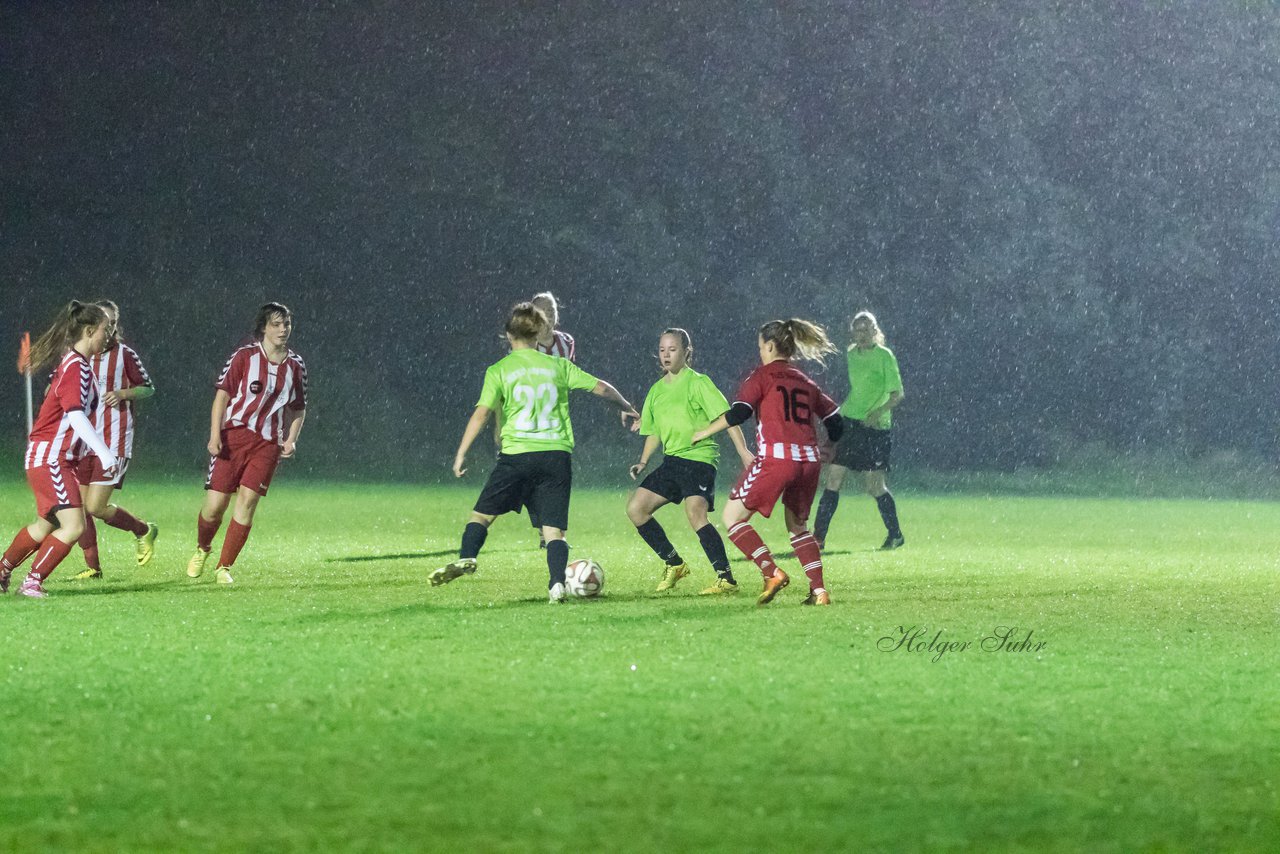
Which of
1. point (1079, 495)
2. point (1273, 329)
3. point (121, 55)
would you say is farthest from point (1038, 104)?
point (121, 55)

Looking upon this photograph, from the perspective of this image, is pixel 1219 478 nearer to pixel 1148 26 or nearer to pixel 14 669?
pixel 1148 26

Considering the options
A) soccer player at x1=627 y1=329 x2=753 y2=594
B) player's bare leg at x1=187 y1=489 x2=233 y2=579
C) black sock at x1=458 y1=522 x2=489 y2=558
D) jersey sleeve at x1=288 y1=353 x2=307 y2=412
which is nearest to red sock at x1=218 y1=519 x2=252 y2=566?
player's bare leg at x1=187 y1=489 x2=233 y2=579

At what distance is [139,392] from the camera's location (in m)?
10.5

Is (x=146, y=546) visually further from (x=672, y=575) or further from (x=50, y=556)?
(x=672, y=575)

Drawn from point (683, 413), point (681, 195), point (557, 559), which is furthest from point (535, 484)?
point (681, 195)

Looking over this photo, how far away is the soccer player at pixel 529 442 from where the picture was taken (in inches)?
360

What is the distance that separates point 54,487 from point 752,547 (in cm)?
380

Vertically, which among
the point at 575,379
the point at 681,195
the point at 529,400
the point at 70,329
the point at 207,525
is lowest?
the point at 207,525

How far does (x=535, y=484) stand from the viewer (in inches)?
364

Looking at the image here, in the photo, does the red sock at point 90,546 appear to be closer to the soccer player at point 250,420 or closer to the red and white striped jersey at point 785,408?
the soccer player at point 250,420

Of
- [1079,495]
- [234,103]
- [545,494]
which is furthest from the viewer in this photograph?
[234,103]

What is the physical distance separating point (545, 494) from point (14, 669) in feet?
10.1

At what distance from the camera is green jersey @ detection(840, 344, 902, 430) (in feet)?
44.2

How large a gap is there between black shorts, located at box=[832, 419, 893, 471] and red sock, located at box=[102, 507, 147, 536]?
5.35 metres
